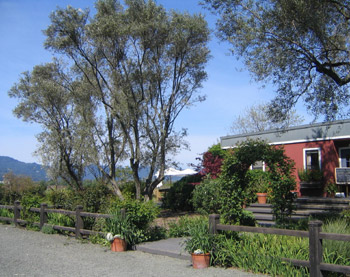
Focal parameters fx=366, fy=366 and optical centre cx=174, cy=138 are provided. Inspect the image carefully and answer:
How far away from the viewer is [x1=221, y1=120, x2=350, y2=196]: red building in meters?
15.3

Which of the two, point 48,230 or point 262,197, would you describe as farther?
point 262,197

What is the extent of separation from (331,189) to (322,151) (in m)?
1.74

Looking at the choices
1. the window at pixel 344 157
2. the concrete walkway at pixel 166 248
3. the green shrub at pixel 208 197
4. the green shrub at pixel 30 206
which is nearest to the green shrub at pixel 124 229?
the concrete walkway at pixel 166 248

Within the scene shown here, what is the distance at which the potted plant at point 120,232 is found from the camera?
30.2ft

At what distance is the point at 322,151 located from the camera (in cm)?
1628

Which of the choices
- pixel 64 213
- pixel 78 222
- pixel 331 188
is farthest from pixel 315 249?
pixel 331 188

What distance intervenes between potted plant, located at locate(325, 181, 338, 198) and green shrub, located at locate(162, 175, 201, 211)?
20.1 ft

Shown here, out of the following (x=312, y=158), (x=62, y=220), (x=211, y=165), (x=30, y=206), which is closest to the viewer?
(x=62, y=220)

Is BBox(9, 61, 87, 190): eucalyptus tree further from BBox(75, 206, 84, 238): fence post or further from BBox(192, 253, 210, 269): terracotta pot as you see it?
BBox(192, 253, 210, 269): terracotta pot

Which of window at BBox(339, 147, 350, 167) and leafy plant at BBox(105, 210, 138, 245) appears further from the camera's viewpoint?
window at BBox(339, 147, 350, 167)

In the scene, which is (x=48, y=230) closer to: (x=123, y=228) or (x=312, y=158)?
(x=123, y=228)

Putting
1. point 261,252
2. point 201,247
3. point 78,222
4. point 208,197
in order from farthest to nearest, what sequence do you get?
1. point 208,197
2. point 78,222
3. point 201,247
4. point 261,252

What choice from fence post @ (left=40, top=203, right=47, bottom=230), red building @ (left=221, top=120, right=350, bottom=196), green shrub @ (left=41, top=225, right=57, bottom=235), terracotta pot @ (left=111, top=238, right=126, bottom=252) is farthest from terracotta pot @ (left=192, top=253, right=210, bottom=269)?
→ red building @ (left=221, top=120, right=350, bottom=196)

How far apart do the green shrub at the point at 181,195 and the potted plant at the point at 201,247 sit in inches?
389
